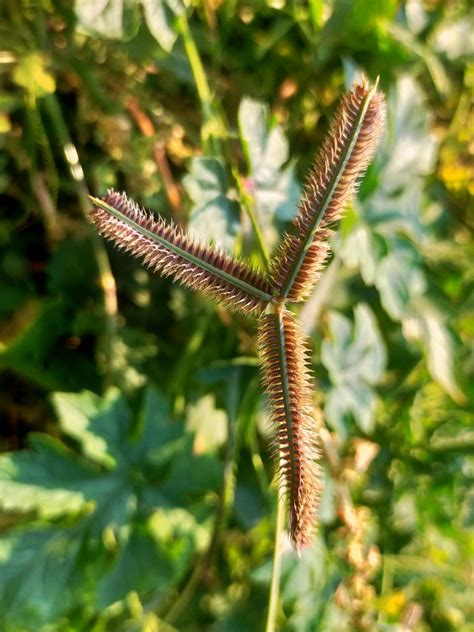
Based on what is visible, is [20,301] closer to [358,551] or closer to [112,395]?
[112,395]

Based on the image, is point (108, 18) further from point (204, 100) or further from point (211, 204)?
point (211, 204)

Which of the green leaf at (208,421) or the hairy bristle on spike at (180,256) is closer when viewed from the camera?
the hairy bristle on spike at (180,256)

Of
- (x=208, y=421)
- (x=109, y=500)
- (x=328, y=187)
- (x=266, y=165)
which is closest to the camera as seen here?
(x=328, y=187)

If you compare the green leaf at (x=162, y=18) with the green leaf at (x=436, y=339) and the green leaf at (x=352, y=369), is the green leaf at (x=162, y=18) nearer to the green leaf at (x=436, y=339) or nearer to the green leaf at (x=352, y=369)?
the green leaf at (x=352, y=369)

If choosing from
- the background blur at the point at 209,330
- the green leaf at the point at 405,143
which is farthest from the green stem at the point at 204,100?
the green leaf at the point at 405,143

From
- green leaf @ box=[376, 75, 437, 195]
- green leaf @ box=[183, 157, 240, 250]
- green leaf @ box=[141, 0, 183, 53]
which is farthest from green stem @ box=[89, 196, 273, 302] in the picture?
green leaf @ box=[376, 75, 437, 195]

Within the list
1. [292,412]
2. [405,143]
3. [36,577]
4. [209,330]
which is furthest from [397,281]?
[36,577]

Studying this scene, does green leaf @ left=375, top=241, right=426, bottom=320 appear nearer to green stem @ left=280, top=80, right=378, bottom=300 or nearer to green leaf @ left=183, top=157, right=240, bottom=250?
green leaf @ left=183, top=157, right=240, bottom=250
